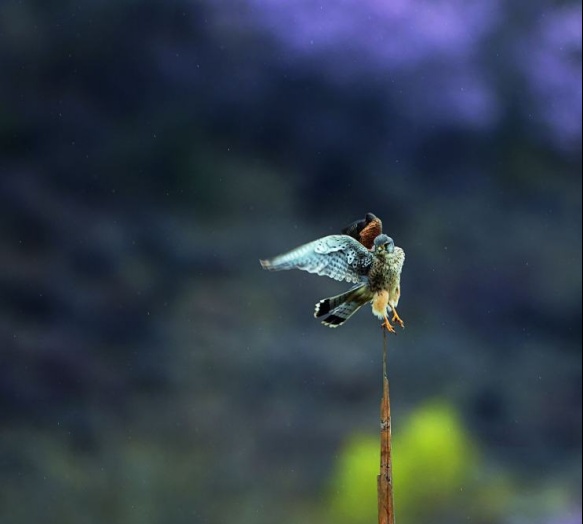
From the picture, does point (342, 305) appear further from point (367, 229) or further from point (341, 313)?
point (367, 229)

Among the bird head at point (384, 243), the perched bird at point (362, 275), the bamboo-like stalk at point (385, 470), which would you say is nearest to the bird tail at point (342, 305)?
the perched bird at point (362, 275)

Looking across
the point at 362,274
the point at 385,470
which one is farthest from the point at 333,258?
the point at 385,470

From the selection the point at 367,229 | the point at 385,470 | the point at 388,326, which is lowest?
the point at 385,470

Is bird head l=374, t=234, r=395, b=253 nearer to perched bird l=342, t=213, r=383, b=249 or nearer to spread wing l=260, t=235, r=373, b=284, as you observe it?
spread wing l=260, t=235, r=373, b=284

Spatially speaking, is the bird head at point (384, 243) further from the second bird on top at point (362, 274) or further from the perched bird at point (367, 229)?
the perched bird at point (367, 229)

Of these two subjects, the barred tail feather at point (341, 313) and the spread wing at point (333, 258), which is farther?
the barred tail feather at point (341, 313)

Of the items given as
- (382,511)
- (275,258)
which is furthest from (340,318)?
(382,511)
